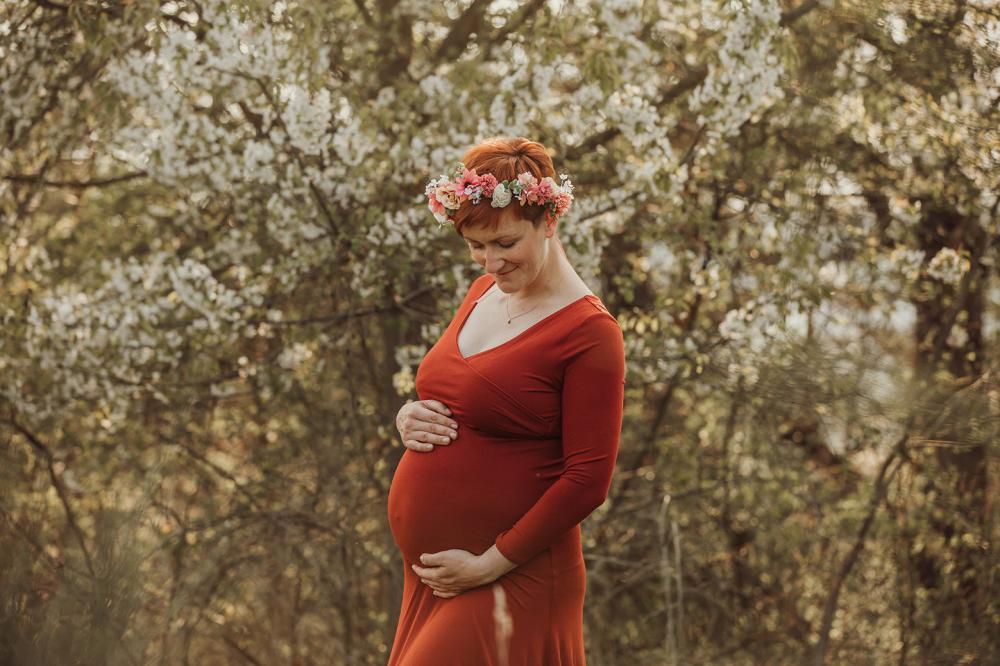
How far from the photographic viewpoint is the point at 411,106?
14.9 ft

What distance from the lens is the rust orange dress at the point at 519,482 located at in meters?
2.08

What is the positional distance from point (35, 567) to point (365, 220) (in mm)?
2066

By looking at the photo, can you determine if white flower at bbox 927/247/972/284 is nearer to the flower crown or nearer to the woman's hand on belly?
the flower crown

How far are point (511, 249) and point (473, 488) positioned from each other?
20.1 inches

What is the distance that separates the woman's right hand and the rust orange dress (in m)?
0.02

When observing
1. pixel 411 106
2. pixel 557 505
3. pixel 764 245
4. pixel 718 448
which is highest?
pixel 411 106

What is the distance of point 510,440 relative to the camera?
2199mm

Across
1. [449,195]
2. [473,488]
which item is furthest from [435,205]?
[473,488]

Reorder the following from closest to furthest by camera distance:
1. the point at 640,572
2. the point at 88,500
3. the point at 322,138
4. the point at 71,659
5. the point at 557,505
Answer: the point at 71,659 → the point at 557,505 → the point at 322,138 → the point at 640,572 → the point at 88,500

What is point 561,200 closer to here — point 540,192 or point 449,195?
point 540,192

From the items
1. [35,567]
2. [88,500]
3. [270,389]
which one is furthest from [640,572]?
[35,567]

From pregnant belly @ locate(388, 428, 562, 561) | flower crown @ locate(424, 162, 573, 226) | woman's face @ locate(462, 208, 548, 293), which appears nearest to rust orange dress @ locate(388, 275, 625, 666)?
pregnant belly @ locate(388, 428, 562, 561)

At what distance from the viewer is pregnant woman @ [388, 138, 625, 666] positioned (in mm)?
2086

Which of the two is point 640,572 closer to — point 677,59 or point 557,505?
point 677,59
